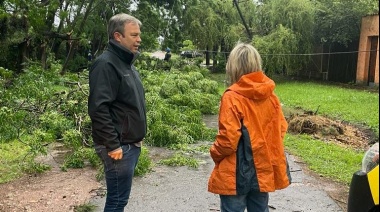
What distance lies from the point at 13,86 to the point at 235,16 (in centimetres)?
1833

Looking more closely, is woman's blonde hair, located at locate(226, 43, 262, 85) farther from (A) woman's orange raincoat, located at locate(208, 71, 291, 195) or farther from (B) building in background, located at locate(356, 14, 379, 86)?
(B) building in background, located at locate(356, 14, 379, 86)

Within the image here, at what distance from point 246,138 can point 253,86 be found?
35 cm

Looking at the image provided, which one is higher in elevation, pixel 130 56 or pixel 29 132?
pixel 130 56

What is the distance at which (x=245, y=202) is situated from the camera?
10.1 feet

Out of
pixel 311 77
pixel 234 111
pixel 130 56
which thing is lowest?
pixel 311 77

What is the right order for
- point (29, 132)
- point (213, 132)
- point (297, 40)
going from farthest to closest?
point (297, 40), point (213, 132), point (29, 132)

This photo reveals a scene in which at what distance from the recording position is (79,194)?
15.7 feet

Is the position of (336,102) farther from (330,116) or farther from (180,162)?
(180,162)

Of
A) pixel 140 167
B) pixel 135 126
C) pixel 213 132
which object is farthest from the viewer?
pixel 213 132

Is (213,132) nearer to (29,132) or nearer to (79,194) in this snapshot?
(29,132)

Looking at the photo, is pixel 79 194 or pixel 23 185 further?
pixel 23 185

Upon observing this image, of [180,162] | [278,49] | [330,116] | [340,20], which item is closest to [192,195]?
[180,162]

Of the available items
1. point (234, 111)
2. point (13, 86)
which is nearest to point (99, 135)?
point (234, 111)

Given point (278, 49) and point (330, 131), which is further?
point (278, 49)
